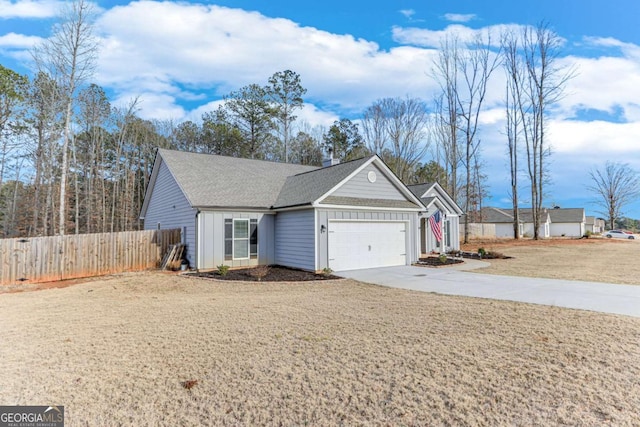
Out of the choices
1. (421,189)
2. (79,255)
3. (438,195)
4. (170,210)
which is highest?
(421,189)

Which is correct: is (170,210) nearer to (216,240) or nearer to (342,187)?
(216,240)

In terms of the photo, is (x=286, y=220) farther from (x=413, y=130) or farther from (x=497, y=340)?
(x=413, y=130)

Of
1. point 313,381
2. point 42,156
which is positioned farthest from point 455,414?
point 42,156

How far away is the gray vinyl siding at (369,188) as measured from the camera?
13773 millimetres

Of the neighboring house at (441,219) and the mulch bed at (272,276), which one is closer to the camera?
the mulch bed at (272,276)

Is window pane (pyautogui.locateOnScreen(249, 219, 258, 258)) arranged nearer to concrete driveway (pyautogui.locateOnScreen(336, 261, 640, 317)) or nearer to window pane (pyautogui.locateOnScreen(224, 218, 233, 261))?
window pane (pyautogui.locateOnScreen(224, 218, 233, 261))

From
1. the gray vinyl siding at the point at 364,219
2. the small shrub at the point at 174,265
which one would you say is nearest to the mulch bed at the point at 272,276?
the gray vinyl siding at the point at 364,219

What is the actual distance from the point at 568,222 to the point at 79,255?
6052cm

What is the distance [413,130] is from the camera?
1411 inches

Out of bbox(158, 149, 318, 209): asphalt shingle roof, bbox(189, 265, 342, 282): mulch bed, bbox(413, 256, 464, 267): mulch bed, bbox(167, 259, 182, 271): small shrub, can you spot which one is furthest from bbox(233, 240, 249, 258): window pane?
bbox(413, 256, 464, 267): mulch bed

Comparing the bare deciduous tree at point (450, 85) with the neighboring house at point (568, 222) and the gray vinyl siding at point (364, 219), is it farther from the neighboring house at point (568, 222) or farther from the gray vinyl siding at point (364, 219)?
the neighboring house at point (568, 222)

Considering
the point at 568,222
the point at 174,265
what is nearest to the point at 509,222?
the point at 568,222

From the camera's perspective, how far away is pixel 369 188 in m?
14.5

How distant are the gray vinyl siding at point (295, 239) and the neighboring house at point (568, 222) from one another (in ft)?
170
